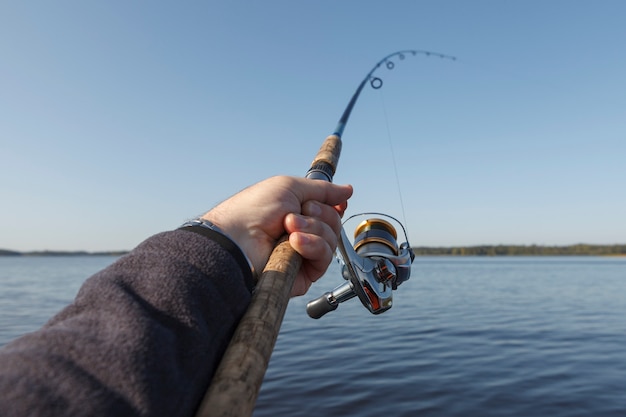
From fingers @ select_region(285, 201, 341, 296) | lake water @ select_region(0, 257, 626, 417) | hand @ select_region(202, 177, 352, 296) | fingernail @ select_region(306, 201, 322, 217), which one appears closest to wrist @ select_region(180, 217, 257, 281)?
hand @ select_region(202, 177, 352, 296)

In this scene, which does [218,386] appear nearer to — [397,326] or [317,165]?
[317,165]

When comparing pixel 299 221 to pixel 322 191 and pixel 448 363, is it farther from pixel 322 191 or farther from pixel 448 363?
pixel 448 363

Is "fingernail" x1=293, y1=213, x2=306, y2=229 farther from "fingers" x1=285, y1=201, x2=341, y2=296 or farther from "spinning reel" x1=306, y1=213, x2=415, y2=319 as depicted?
"spinning reel" x1=306, y1=213, x2=415, y2=319

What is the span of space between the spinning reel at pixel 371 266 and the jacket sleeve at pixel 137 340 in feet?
2.98

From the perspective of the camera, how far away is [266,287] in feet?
4.10

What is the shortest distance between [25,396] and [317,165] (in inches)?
64.4

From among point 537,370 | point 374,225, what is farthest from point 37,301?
point 374,225

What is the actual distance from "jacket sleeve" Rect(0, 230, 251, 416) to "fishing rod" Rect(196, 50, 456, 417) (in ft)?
0.14

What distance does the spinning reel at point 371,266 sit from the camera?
2059 millimetres

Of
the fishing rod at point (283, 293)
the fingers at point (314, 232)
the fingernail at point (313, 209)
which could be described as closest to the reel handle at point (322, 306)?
the fishing rod at point (283, 293)

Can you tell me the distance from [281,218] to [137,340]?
2.37 ft

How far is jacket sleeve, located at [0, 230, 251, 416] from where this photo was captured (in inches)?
28.5

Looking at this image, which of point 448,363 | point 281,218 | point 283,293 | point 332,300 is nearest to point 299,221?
point 281,218

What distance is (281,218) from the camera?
58.2 inches
